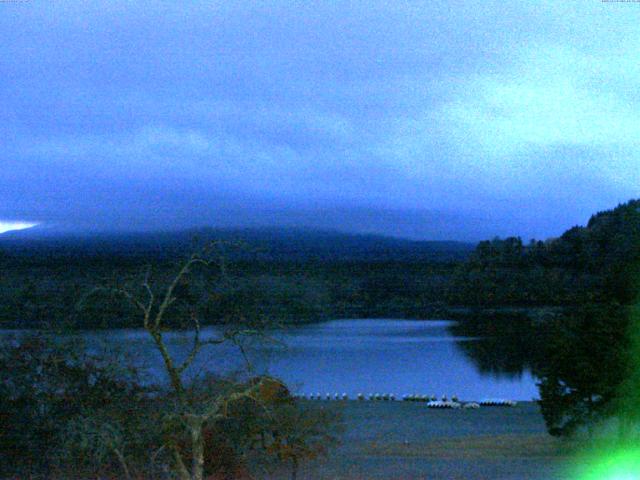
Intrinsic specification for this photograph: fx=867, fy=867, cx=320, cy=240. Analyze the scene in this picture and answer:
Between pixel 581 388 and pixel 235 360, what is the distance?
8.13 metres

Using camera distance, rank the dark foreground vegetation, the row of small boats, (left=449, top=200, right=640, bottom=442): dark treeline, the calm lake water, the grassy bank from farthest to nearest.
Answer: the calm lake water
the row of small boats
(left=449, top=200, right=640, bottom=442): dark treeline
the grassy bank
the dark foreground vegetation

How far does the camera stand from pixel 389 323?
55375 millimetres

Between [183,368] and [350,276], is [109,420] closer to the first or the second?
[183,368]

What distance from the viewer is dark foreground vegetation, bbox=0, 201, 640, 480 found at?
11000 mm

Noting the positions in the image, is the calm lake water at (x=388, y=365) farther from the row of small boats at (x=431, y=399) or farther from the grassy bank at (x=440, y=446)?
the grassy bank at (x=440, y=446)

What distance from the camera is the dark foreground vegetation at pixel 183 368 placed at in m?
11.0

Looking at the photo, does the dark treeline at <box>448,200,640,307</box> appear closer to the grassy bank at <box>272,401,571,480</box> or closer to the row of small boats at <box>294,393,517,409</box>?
the row of small boats at <box>294,393,517,409</box>

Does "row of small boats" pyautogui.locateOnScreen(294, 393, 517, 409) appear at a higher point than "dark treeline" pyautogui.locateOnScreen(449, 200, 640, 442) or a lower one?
lower

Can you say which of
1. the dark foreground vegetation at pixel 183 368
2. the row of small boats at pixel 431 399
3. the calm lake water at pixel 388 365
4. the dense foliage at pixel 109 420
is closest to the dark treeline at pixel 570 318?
the dark foreground vegetation at pixel 183 368

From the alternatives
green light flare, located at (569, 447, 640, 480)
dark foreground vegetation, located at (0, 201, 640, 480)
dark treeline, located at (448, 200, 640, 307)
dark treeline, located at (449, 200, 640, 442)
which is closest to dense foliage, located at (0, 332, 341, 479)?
dark foreground vegetation, located at (0, 201, 640, 480)

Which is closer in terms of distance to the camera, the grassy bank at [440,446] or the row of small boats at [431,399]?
the grassy bank at [440,446]

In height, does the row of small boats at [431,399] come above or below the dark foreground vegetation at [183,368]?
below

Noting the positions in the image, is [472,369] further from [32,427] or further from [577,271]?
[32,427]

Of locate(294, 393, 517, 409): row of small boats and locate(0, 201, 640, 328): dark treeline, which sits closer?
locate(0, 201, 640, 328): dark treeline
